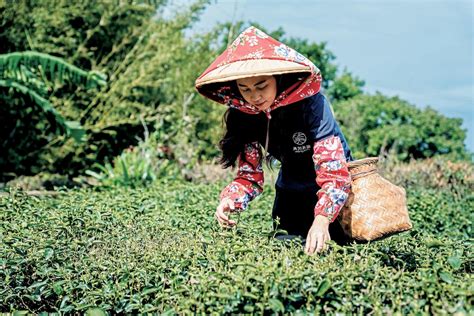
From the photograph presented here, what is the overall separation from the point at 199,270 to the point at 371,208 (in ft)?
3.23

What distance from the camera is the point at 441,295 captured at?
2.65m

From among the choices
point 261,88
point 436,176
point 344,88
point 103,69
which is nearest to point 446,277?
point 261,88

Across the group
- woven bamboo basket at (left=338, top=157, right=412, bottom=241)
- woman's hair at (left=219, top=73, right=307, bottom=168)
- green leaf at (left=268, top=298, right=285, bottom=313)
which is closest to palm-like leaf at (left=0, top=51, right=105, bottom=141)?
woman's hair at (left=219, top=73, right=307, bottom=168)

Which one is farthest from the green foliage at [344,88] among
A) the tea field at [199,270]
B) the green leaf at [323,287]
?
the green leaf at [323,287]

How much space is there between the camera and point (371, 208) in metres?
3.54

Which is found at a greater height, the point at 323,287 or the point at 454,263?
the point at 454,263

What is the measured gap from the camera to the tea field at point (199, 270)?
8.70ft

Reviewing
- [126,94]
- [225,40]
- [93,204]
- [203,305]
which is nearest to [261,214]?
[93,204]

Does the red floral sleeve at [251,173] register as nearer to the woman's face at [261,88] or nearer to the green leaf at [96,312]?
the woman's face at [261,88]

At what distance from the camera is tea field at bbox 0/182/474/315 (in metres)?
2.65

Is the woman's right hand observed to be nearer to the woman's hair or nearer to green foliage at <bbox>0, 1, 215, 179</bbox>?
the woman's hair

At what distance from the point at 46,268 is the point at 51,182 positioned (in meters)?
9.30

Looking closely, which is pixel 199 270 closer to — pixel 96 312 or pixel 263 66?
pixel 96 312

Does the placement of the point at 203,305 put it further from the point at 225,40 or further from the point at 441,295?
the point at 225,40
